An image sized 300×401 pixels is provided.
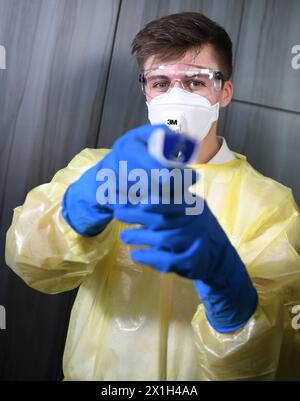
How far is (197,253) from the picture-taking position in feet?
2.07

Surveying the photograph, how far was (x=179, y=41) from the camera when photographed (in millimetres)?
1091

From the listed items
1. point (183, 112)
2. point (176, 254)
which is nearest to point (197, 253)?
point (176, 254)

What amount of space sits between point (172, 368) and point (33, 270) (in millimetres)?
390

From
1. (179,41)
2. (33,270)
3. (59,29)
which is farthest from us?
(59,29)

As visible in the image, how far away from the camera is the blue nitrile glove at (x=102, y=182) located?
1.96ft

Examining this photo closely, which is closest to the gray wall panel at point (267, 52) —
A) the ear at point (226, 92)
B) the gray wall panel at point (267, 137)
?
the gray wall panel at point (267, 137)

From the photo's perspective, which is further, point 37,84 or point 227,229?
point 37,84

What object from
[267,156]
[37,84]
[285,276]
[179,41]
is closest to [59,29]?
[37,84]

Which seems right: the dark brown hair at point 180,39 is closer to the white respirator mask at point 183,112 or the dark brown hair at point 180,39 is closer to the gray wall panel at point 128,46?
the white respirator mask at point 183,112

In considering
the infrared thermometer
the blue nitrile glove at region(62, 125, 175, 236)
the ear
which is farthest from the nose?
the infrared thermometer

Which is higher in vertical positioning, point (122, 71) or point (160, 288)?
point (122, 71)

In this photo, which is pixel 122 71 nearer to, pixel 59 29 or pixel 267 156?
pixel 59 29

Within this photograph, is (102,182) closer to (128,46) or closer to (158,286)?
(158,286)

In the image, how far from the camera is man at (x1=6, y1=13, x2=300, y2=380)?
2.16ft
